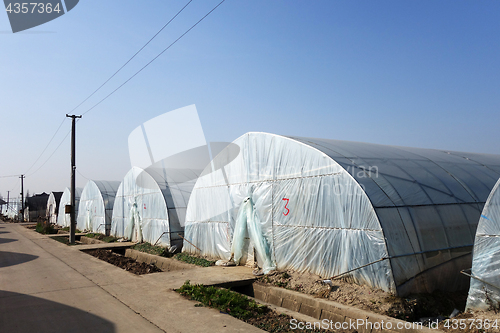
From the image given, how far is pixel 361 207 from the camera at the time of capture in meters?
8.88

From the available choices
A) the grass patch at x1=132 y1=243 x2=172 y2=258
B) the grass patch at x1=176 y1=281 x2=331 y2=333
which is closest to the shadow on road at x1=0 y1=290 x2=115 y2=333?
the grass patch at x1=176 y1=281 x2=331 y2=333

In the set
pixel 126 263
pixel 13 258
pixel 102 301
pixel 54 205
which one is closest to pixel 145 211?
pixel 126 263

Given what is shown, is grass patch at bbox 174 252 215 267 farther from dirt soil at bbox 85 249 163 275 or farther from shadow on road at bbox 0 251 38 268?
shadow on road at bbox 0 251 38 268

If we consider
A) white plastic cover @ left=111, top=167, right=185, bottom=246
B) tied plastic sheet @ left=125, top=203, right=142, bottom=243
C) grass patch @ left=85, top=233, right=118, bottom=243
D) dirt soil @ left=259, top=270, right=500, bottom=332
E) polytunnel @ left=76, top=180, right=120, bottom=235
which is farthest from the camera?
polytunnel @ left=76, top=180, right=120, bottom=235

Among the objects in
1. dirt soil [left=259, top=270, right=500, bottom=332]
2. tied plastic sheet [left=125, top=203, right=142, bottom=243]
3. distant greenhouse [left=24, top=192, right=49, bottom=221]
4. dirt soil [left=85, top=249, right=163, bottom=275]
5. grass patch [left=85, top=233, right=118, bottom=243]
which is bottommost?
distant greenhouse [left=24, top=192, right=49, bottom=221]

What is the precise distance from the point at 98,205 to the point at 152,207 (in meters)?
11.1

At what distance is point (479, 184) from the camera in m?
11.4

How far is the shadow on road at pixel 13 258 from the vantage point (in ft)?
49.4

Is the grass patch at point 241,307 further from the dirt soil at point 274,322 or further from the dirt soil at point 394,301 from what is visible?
the dirt soil at point 394,301

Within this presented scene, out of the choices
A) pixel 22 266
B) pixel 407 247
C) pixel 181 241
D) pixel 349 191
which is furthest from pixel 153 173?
pixel 407 247

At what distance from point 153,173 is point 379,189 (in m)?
14.1

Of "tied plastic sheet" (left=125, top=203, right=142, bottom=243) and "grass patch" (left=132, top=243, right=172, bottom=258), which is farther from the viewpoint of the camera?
"tied plastic sheet" (left=125, top=203, right=142, bottom=243)

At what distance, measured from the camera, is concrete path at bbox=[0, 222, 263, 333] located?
691cm

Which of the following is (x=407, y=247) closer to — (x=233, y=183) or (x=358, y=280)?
(x=358, y=280)
